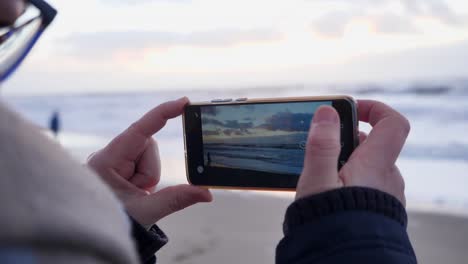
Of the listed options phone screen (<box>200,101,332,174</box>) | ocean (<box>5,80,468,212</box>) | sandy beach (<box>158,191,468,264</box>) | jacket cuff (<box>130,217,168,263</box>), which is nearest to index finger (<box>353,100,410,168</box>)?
phone screen (<box>200,101,332,174</box>)

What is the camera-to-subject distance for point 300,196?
35.1 inches

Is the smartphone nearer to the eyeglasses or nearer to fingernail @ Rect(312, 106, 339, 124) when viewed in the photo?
fingernail @ Rect(312, 106, 339, 124)

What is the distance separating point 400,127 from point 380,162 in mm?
114

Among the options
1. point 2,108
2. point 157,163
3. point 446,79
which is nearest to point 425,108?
point 446,79

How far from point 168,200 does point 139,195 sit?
0.35ft

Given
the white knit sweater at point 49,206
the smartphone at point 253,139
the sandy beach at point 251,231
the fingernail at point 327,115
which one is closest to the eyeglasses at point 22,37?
the white knit sweater at point 49,206

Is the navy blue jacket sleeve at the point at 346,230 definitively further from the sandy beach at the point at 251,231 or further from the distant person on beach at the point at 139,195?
the sandy beach at the point at 251,231

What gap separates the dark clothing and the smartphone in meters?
0.47

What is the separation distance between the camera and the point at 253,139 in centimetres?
147

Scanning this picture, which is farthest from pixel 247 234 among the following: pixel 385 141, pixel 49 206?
pixel 49 206

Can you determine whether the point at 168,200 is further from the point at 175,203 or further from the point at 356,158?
the point at 356,158

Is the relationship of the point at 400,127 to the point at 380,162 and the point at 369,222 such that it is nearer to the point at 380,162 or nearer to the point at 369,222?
the point at 380,162

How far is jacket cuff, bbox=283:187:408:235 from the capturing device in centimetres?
80

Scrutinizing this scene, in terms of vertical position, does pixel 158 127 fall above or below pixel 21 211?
below
